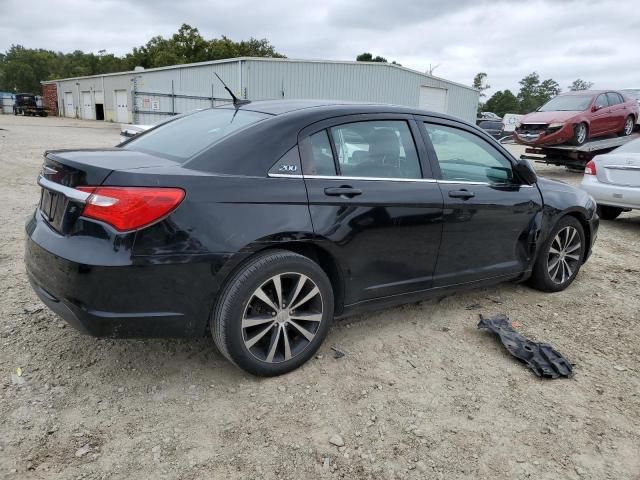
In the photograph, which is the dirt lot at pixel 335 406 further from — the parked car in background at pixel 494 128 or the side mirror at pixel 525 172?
the parked car in background at pixel 494 128

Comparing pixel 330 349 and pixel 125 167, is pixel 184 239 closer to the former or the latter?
pixel 125 167

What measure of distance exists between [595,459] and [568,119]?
12232 millimetres

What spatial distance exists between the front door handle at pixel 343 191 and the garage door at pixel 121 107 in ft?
135

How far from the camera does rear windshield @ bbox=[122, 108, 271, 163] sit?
9.80 feet

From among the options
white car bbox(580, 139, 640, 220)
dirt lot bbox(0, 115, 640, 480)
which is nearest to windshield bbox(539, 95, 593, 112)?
white car bbox(580, 139, 640, 220)

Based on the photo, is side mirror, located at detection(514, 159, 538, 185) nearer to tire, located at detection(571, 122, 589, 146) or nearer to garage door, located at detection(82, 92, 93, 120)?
tire, located at detection(571, 122, 589, 146)

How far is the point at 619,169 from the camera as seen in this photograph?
7.53 metres

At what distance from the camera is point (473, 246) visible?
376cm

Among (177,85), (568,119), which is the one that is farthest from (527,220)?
(177,85)

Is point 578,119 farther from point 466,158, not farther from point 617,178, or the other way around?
point 466,158

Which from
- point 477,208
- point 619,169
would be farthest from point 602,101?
point 477,208

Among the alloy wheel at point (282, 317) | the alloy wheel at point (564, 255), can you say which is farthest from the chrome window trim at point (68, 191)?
the alloy wheel at point (564, 255)

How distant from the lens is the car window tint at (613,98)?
45.2 feet

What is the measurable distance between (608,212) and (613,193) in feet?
3.61
